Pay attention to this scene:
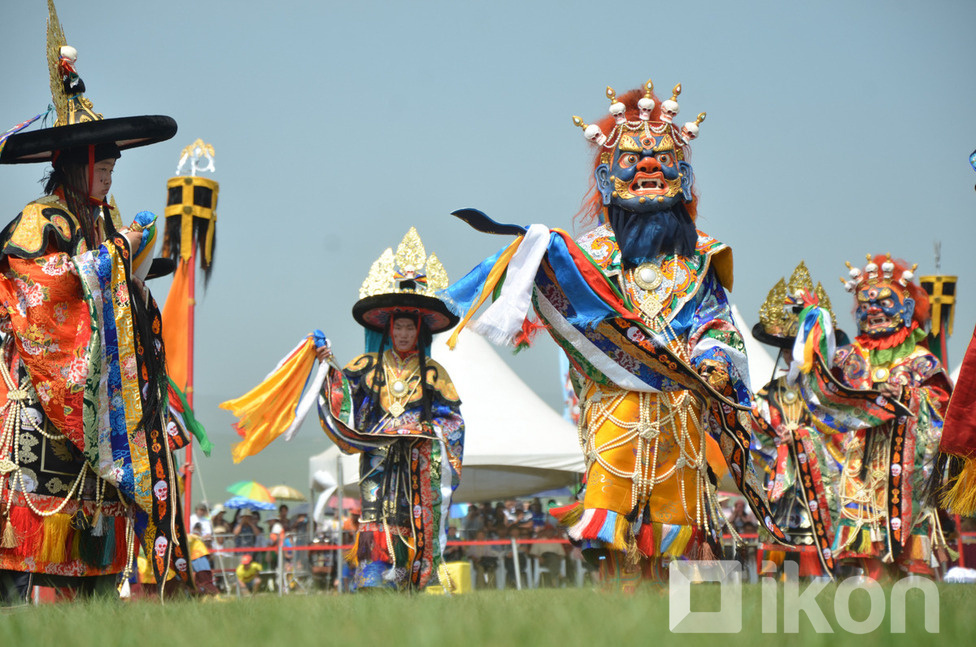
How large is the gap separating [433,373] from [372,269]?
122 centimetres

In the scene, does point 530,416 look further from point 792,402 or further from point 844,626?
point 844,626

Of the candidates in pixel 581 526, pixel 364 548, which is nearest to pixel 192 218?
pixel 364 548

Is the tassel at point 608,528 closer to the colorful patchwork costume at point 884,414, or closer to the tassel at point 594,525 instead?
the tassel at point 594,525

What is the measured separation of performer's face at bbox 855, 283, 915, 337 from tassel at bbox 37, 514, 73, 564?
23.3ft

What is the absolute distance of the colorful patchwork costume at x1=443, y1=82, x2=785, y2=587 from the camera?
5.11m

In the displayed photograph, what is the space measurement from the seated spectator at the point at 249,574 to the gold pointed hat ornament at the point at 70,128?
885 cm

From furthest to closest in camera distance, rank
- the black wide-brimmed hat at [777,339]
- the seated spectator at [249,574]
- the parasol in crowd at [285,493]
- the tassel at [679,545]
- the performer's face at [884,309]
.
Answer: the parasol in crowd at [285,493], the seated spectator at [249,574], the black wide-brimmed hat at [777,339], the performer's face at [884,309], the tassel at [679,545]

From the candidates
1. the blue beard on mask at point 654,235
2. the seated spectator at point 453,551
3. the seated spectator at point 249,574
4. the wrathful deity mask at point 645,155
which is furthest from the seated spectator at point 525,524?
the blue beard on mask at point 654,235

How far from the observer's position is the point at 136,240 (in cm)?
501

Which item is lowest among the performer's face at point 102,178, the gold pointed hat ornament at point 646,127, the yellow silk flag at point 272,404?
the yellow silk flag at point 272,404

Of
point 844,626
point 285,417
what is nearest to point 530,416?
point 285,417

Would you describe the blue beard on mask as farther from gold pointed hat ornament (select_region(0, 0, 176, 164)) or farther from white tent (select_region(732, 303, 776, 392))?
white tent (select_region(732, 303, 776, 392))

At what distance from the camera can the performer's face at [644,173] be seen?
564cm

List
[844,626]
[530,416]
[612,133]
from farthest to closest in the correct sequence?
[530,416] → [612,133] → [844,626]
